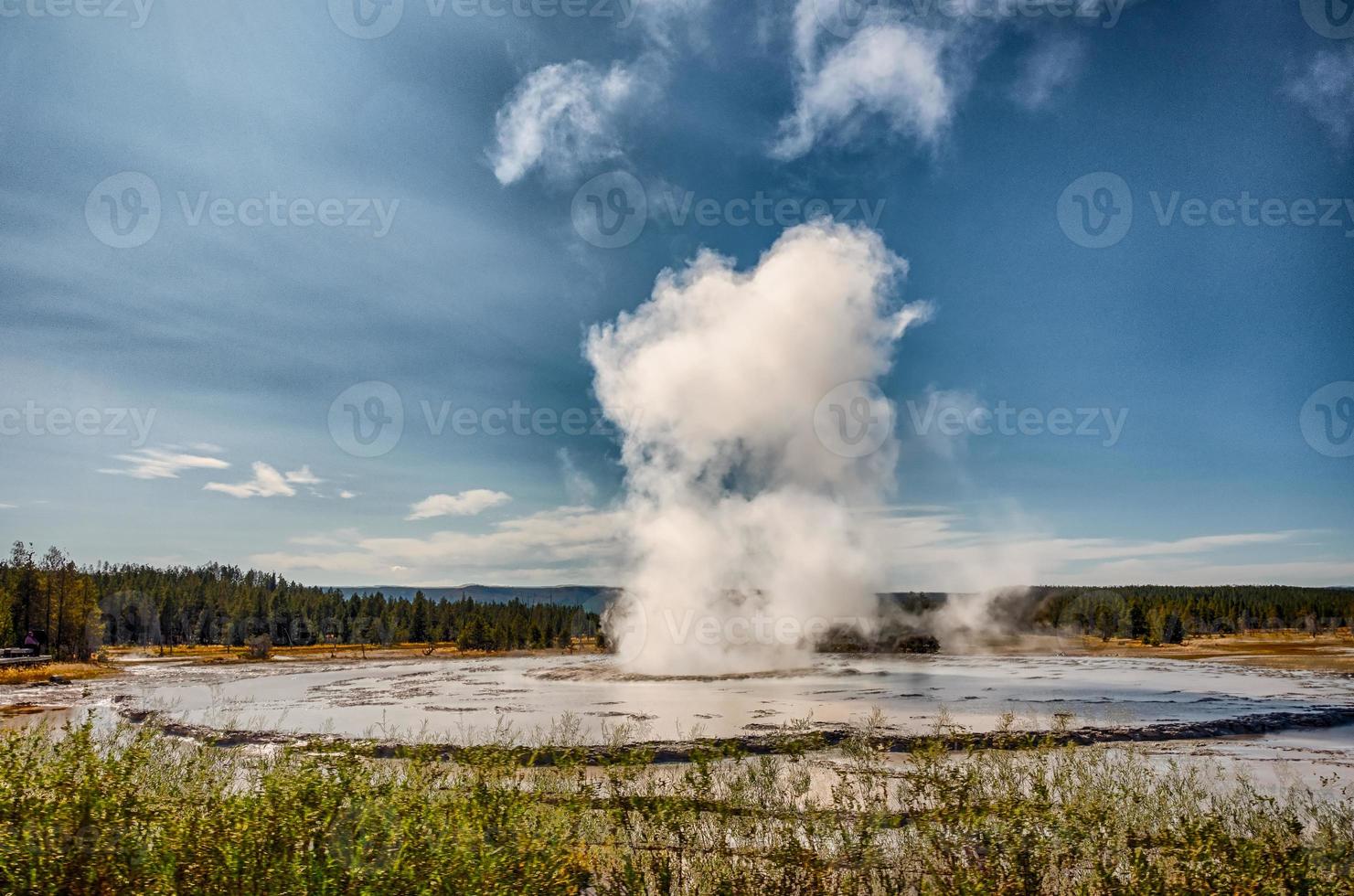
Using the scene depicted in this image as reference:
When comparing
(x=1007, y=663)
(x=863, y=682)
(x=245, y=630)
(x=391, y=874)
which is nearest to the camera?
(x=391, y=874)

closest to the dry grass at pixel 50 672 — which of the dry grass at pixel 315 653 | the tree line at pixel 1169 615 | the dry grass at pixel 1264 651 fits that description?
the dry grass at pixel 315 653

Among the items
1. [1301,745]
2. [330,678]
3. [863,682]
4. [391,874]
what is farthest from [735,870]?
[330,678]

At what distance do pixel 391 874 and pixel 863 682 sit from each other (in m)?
40.9

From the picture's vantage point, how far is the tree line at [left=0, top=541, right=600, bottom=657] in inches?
3073

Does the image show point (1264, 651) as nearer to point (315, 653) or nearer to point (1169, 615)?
point (1169, 615)

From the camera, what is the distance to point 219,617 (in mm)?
114625

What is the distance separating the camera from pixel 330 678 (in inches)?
2085

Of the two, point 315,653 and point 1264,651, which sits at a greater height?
point 1264,651

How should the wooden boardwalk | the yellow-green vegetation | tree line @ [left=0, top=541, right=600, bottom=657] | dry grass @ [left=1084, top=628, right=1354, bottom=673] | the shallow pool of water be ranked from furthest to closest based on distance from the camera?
tree line @ [left=0, top=541, right=600, bottom=657]
dry grass @ [left=1084, top=628, right=1354, bottom=673]
the wooden boardwalk
the shallow pool of water
the yellow-green vegetation

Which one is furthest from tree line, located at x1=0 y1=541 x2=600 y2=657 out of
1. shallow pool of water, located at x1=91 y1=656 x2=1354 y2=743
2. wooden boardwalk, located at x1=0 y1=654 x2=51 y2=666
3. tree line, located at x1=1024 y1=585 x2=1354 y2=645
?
tree line, located at x1=1024 y1=585 x2=1354 y2=645

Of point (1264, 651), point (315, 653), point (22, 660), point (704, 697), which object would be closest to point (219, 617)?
point (315, 653)

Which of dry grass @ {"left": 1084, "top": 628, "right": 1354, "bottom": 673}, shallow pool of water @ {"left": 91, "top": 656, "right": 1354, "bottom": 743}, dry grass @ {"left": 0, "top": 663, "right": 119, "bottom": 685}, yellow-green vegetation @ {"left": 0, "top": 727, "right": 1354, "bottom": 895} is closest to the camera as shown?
yellow-green vegetation @ {"left": 0, "top": 727, "right": 1354, "bottom": 895}

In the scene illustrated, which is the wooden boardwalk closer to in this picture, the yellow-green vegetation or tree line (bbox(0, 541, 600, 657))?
tree line (bbox(0, 541, 600, 657))

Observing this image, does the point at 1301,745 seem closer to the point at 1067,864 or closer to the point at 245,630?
the point at 1067,864
